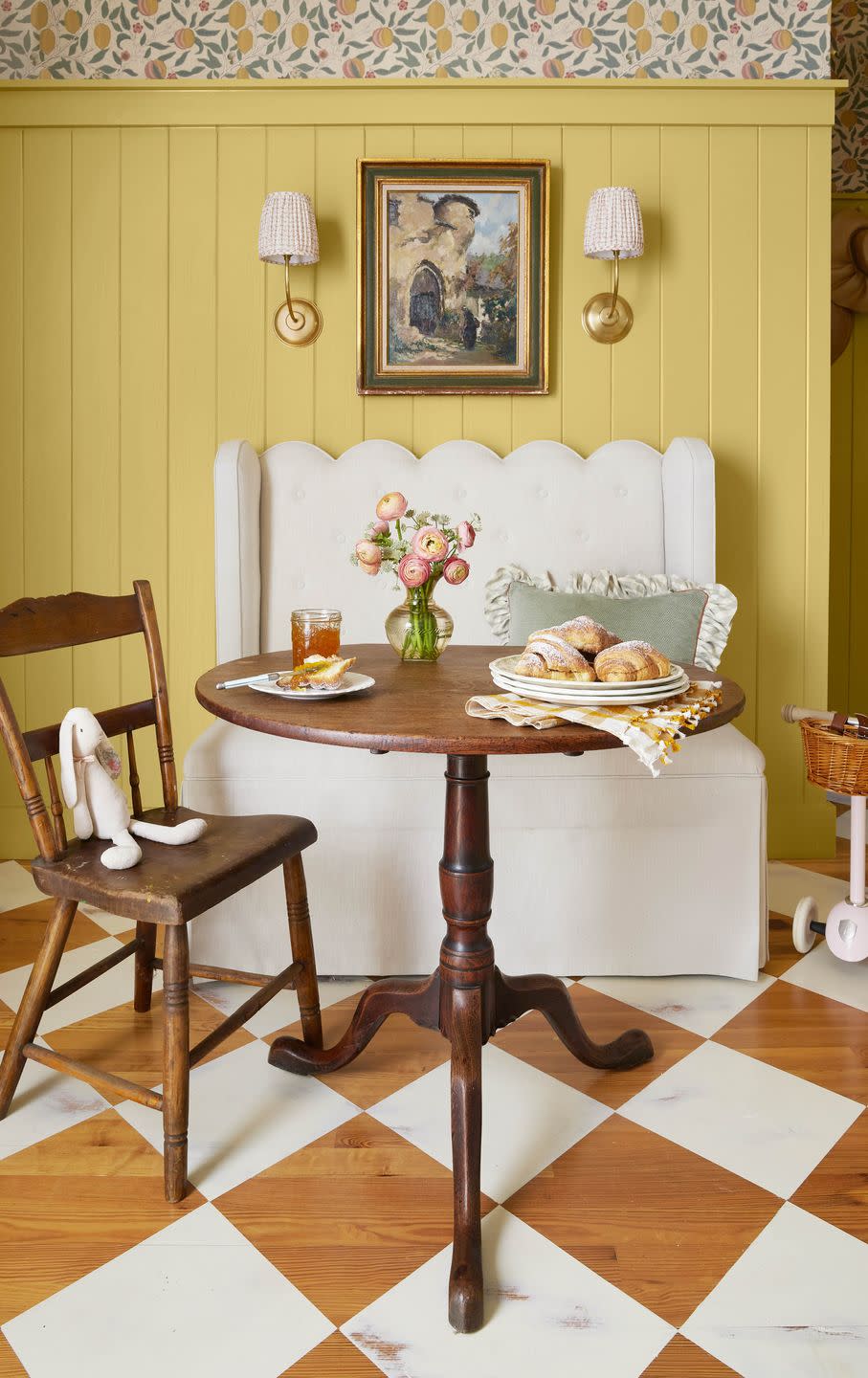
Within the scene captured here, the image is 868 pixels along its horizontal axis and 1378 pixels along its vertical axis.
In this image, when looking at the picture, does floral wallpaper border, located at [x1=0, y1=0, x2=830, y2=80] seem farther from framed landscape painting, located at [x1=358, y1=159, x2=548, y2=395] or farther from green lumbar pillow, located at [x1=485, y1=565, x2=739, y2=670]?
green lumbar pillow, located at [x1=485, y1=565, x2=739, y2=670]

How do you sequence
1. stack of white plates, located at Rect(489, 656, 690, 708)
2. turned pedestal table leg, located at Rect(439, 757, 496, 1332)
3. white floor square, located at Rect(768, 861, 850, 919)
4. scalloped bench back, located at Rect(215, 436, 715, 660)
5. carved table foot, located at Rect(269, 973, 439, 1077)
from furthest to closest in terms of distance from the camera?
scalloped bench back, located at Rect(215, 436, 715, 660), white floor square, located at Rect(768, 861, 850, 919), carved table foot, located at Rect(269, 973, 439, 1077), turned pedestal table leg, located at Rect(439, 757, 496, 1332), stack of white plates, located at Rect(489, 656, 690, 708)

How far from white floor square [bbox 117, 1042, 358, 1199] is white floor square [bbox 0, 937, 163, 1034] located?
354mm

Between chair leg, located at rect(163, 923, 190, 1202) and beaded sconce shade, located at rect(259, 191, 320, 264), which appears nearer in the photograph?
chair leg, located at rect(163, 923, 190, 1202)

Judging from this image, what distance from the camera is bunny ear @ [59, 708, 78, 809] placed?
5.63ft

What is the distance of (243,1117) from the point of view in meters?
1.79

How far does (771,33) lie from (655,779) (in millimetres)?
2343

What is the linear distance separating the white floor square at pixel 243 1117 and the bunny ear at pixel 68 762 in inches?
22.4

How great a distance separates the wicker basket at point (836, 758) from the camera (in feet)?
7.45

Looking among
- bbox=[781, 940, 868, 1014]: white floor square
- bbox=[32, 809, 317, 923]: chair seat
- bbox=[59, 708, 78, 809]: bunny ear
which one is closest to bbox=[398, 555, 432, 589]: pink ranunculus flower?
bbox=[32, 809, 317, 923]: chair seat

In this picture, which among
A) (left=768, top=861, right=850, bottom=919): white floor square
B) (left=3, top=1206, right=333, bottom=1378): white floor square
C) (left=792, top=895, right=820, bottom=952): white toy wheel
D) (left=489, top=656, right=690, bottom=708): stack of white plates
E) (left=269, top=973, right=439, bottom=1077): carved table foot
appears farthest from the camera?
(left=768, top=861, right=850, bottom=919): white floor square

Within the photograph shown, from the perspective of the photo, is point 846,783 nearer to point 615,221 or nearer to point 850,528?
point 615,221

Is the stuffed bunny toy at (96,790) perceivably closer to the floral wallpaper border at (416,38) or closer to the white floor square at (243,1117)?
the white floor square at (243,1117)

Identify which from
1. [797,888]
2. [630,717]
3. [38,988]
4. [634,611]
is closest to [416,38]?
[634,611]

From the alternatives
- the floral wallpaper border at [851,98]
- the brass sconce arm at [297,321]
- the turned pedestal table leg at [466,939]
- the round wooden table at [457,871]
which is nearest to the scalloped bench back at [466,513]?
the brass sconce arm at [297,321]
